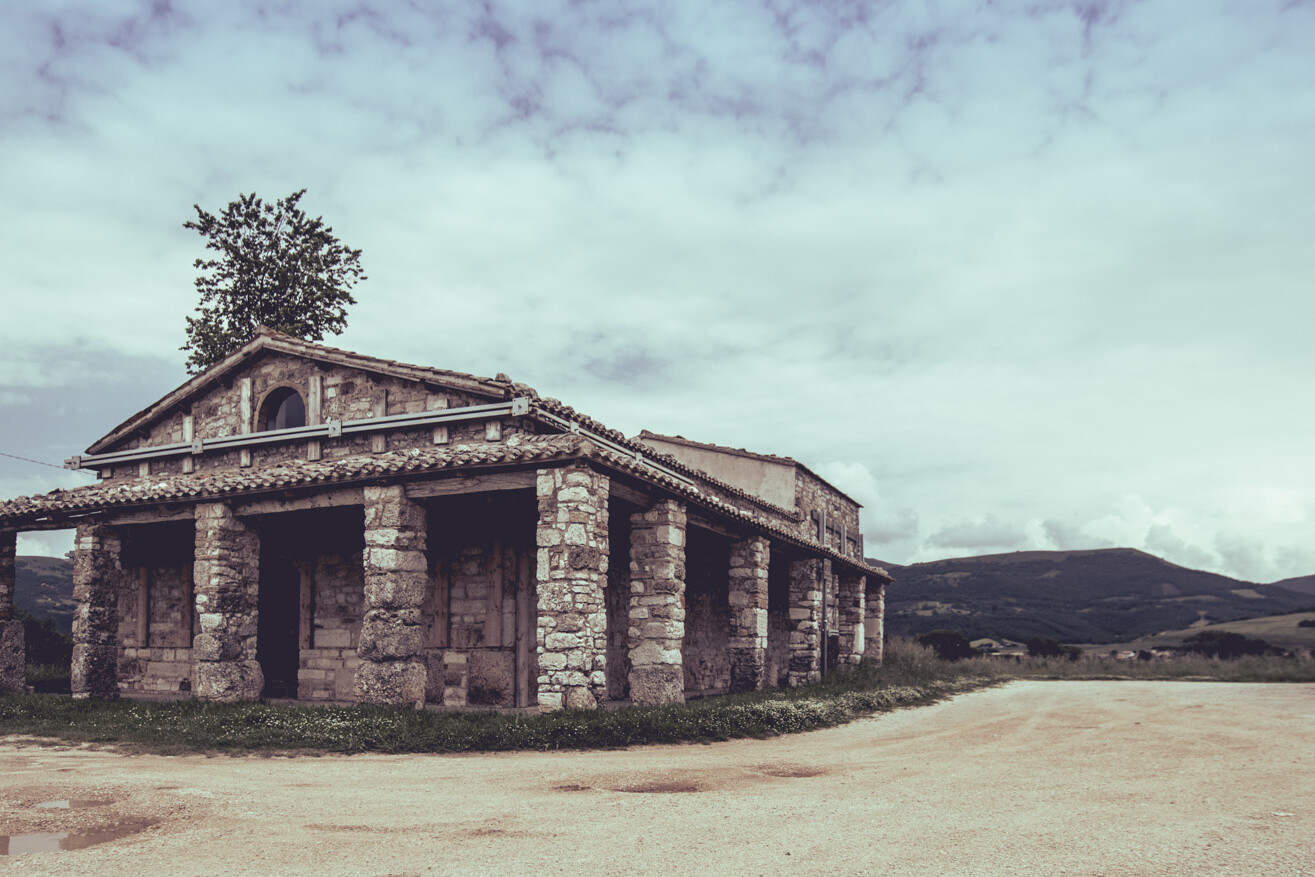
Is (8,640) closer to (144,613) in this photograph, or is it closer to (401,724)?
(144,613)

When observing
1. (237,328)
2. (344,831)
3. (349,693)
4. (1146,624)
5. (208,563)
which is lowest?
(1146,624)

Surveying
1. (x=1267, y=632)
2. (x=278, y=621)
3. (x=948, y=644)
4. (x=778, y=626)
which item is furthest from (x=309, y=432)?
(x=1267, y=632)

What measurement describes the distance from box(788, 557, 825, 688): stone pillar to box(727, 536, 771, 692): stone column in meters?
2.64

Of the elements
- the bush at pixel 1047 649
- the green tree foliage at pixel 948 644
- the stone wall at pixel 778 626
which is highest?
the stone wall at pixel 778 626

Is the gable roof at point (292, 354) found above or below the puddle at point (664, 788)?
above

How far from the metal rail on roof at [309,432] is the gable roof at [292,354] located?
1.12ft

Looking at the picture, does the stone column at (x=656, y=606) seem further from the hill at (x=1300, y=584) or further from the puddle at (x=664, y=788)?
the hill at (x=1300, y=584)

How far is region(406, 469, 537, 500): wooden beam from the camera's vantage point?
39.7 ft

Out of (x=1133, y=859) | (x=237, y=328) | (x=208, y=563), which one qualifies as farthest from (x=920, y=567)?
(x=1133, y=859)

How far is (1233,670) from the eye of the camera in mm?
24688

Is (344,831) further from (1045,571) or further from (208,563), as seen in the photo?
(1045,571)

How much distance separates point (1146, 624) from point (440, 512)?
2063 inches

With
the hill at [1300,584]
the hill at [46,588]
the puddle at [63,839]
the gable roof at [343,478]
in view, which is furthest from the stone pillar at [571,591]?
the hill at [1300,584]

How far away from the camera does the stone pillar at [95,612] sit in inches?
586
